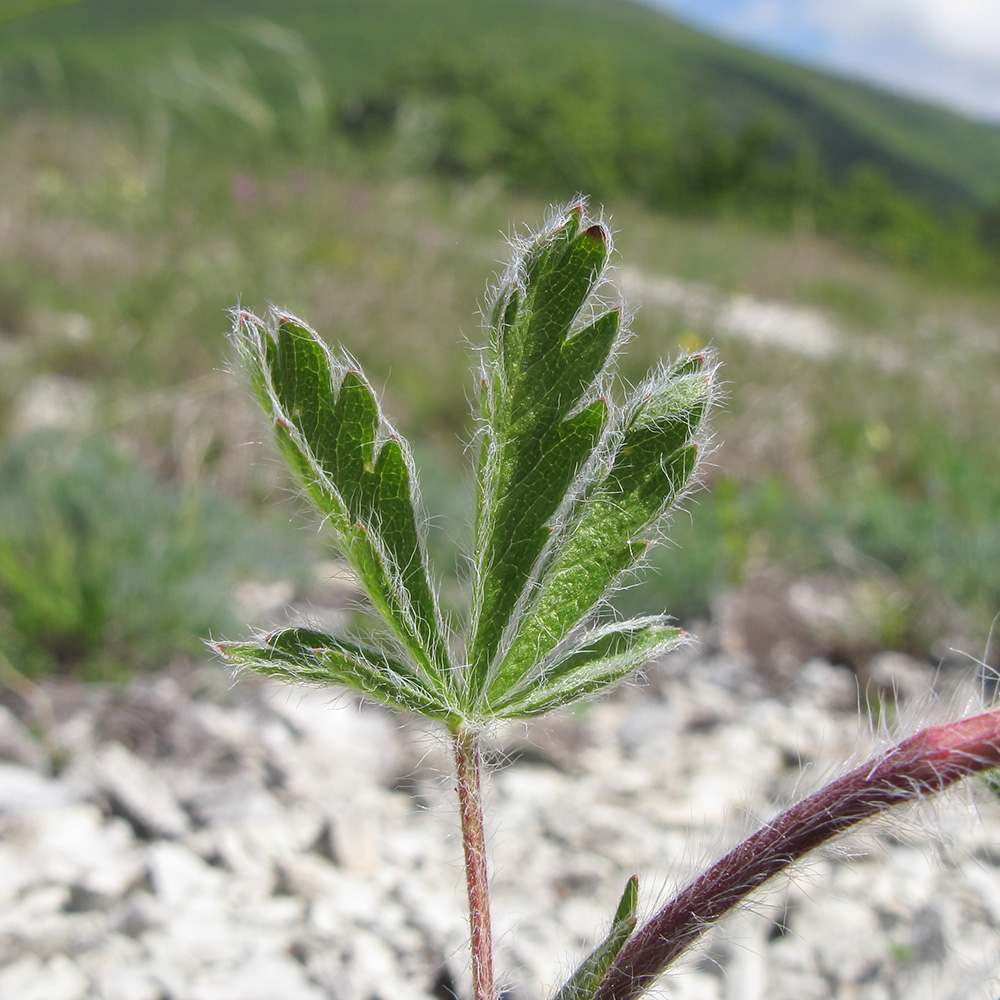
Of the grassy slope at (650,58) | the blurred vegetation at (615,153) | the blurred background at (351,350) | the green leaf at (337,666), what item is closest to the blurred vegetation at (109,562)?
the blurred background at (351,350)

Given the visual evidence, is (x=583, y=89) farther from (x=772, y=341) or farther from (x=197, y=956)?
(x=197, y=956)

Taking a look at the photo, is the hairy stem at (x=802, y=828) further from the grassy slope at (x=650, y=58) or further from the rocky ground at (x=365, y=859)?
the grassy slope at (x=650, y=58)

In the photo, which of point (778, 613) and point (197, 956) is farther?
point (778, 613)

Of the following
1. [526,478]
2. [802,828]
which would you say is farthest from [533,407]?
[802,828]

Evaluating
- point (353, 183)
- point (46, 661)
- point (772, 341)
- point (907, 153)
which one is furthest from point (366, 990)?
point (907, 153)

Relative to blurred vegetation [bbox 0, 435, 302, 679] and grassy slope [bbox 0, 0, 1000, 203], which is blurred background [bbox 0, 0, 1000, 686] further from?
grassy slope [bbox 0, 0, 1000, 203]

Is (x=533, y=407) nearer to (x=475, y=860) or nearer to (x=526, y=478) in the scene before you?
(x=526, y=478)
